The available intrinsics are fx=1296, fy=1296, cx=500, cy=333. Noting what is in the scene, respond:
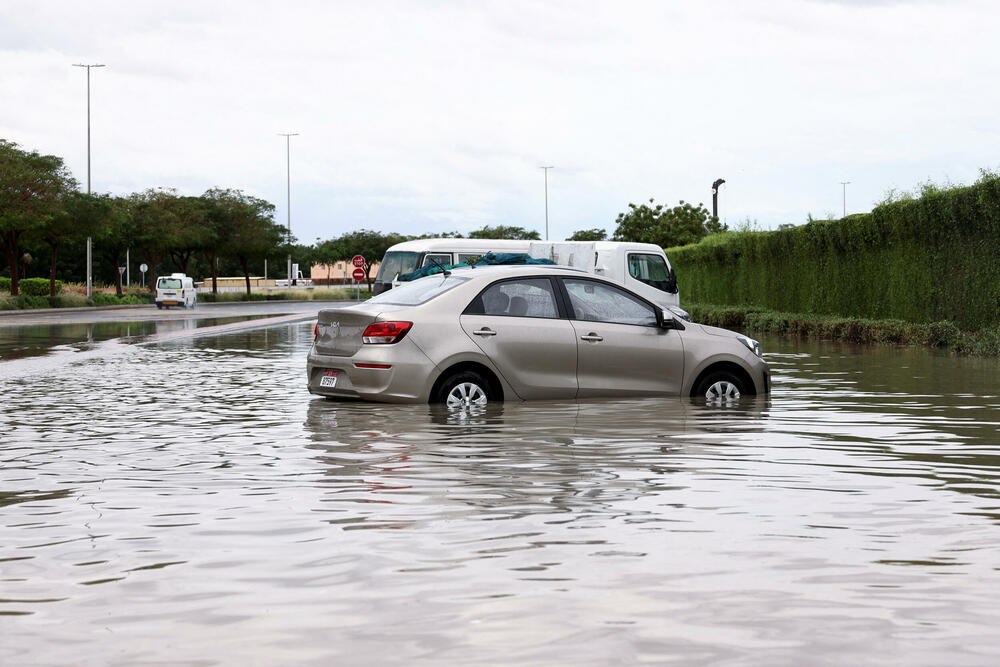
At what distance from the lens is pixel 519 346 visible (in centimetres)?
1281

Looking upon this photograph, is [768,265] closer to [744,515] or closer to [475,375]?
[475,375]

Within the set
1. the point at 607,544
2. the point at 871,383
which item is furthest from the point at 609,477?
the point at 871,383

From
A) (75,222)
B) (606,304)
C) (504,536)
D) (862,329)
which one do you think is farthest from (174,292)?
(504,536)

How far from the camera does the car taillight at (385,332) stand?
12398mm

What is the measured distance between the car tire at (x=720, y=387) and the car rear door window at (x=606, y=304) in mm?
831

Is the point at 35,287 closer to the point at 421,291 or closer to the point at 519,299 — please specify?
the point at 421,291

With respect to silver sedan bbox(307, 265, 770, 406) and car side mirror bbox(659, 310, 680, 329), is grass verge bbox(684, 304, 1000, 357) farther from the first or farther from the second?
car side mirror bbox(659, 310, 680, 329)

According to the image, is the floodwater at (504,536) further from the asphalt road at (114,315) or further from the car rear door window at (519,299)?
the asphalt road at (114,315)

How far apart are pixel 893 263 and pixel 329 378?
1775 centimetres

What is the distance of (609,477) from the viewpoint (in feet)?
28.0

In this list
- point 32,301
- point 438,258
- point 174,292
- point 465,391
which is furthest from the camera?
point 174,292

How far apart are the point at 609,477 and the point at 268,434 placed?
153 inches

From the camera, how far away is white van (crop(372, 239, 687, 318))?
29906mm

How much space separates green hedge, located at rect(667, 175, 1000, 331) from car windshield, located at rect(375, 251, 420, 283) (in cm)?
1013
